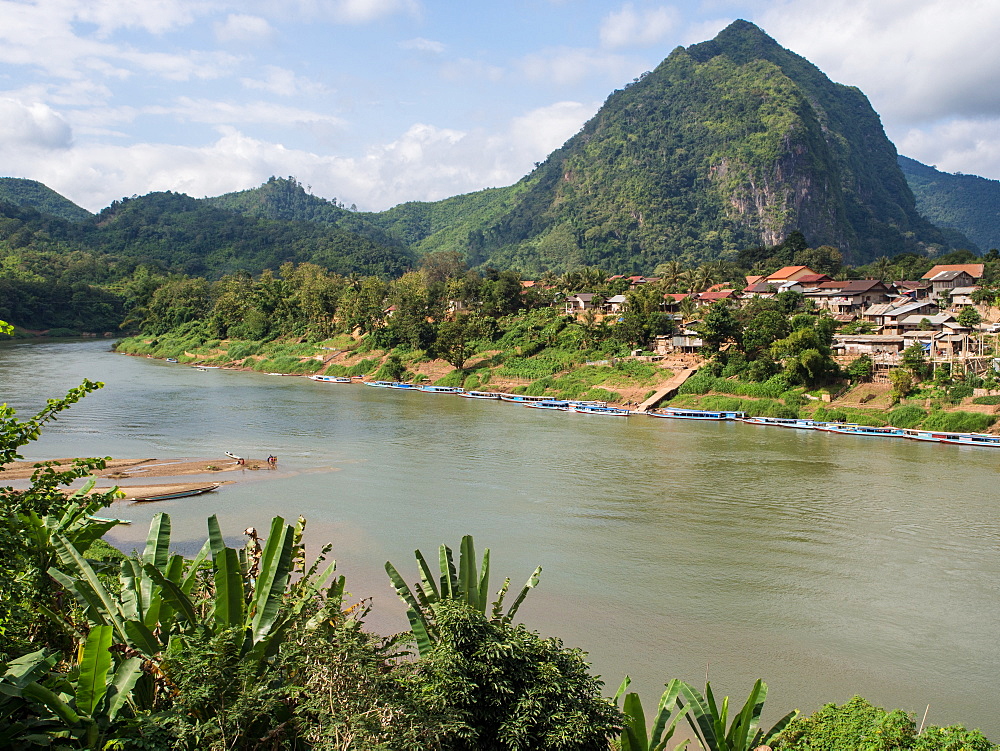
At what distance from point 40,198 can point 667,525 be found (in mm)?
185850

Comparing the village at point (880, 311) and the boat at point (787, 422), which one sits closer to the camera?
the boat at point (787, 422)

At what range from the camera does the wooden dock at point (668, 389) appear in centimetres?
3866

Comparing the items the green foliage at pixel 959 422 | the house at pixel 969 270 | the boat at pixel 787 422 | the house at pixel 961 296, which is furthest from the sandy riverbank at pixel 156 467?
the house at pixel 969 270

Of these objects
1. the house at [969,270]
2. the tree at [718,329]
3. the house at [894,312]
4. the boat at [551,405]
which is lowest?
the boat at [551,405]

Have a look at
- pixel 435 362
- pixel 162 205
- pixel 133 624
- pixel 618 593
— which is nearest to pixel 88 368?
pixel 435 362

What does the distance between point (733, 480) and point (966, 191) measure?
665ft

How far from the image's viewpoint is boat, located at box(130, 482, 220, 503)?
21078mm

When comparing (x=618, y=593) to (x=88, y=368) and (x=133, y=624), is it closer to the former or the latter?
(x=133, y=624)

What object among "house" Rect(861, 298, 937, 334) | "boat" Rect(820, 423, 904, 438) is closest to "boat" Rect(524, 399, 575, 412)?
"boat" Rect(820, 423, 904, 438)

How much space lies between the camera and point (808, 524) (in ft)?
64.9

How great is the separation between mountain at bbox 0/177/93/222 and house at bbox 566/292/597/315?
143218 mm

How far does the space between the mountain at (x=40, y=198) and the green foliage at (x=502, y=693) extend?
593 feet

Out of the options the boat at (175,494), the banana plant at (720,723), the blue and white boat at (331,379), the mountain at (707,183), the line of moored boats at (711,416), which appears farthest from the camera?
A: the mountain at (707,183)

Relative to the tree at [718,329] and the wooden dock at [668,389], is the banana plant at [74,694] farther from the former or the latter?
the tree at [718,329]
